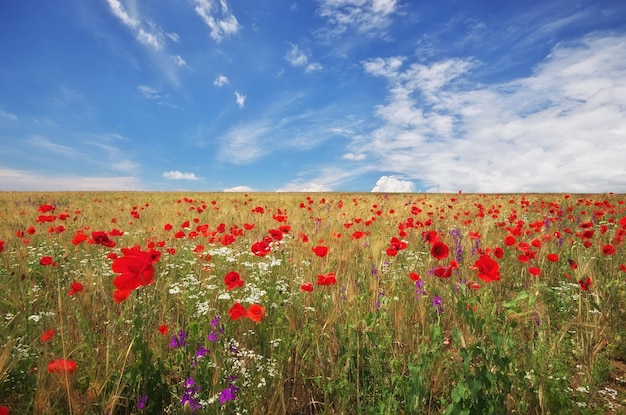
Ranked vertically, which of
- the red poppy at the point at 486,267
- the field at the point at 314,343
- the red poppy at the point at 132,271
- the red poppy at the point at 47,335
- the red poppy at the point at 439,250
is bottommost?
the field at the point at 314,343

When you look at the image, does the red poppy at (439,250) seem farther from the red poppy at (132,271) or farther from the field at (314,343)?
the red poppy at (132,271)

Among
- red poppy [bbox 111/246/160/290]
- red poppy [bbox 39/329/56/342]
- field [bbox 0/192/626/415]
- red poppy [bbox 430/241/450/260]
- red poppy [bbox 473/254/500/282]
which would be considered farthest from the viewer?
red poppy [bbox 430/241/450/260]

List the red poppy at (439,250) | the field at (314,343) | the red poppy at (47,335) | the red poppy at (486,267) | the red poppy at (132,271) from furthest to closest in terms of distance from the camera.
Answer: the red poppy at (439,250) → the red poppy at (486,267) → the red poppy at (47,335) → the field at (314,343) → the red poppy at (132,271)

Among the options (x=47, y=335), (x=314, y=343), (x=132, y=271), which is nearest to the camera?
(x=132, y=271)

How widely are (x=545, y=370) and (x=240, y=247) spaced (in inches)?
160

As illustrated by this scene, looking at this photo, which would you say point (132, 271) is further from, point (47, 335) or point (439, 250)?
point (439, 250)

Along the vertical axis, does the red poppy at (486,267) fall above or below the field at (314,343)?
above

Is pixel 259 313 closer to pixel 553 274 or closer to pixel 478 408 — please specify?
pixel 478 408

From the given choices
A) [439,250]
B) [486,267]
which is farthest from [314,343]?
[486,267]

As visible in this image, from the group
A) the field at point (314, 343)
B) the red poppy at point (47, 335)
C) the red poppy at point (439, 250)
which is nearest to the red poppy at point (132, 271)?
the field at point (314, 343)

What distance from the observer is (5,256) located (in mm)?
4930

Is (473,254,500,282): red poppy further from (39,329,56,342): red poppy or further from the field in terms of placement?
(39,329,56,342): red poppy

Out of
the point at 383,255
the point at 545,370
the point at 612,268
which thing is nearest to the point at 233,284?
the point at 545,370

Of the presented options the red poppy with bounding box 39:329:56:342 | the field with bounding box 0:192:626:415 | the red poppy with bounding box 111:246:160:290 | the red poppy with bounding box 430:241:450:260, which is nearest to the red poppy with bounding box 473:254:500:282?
the field with bounding box 0:192:626:415
